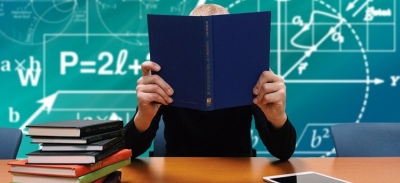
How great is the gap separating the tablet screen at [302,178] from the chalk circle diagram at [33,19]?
2.60 m

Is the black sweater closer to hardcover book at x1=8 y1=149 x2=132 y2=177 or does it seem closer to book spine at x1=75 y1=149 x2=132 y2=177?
book spine at x1=75 y1=149 x2=132 y2=177

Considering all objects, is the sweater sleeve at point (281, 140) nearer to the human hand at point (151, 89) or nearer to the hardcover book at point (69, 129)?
the human hand at point (151, 89)

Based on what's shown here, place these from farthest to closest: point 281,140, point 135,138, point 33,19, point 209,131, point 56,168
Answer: point 33,19
point 209,131
point 135,138
point 281,140
point 56,168

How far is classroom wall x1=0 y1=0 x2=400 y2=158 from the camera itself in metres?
4.24

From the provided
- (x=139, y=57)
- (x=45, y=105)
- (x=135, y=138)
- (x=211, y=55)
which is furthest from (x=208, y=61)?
(x=45, y=105)

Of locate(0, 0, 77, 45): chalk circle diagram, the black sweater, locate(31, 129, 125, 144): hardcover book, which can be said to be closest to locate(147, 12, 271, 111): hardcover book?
locate(31, 129, 125, 144): hardcover book

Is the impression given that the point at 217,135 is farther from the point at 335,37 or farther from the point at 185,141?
the point at 335,37

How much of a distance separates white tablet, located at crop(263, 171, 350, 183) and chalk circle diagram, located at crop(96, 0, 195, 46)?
234 cm

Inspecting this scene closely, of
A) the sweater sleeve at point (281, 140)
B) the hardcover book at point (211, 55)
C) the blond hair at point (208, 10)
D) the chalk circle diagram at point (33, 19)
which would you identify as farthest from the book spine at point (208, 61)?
the chalk circle diagram at point (33, 19)

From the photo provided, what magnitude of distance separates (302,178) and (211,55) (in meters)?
0.53

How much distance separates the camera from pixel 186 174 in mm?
2174

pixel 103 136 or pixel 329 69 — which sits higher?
pixel 329 69

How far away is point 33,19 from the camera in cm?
425

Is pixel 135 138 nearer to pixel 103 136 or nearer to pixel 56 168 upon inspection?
pixel 103 136
